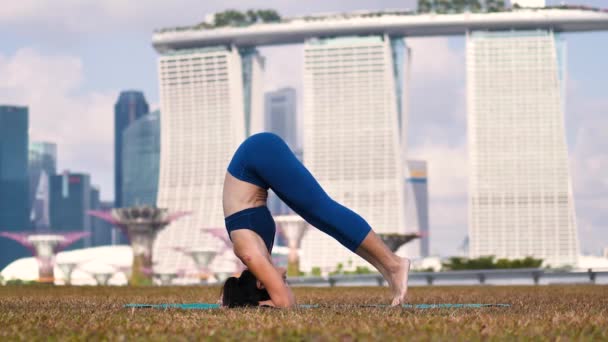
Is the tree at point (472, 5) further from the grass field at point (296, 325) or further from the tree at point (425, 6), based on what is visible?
the grass field at point (296, 325)

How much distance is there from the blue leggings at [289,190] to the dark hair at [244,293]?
1.49ft

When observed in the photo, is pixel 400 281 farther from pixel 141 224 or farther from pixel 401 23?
pixel 401 23

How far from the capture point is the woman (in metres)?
11.0

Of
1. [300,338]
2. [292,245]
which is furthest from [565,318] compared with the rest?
[292,245]

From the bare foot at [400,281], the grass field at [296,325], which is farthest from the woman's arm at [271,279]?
the bare foot at [400,281]

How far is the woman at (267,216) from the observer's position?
36.0 feet

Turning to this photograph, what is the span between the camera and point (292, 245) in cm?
10406

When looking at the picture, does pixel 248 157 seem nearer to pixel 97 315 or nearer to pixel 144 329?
pixel 97 315

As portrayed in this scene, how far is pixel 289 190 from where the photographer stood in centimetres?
1098

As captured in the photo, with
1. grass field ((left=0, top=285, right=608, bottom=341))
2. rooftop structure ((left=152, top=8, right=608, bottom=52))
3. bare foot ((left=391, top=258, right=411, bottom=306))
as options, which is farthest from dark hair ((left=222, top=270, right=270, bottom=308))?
rooftop structure ((left=152, top=8, right=608, bottom=52))

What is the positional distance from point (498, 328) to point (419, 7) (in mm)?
189131

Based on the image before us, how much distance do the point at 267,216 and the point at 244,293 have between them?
0.80 m

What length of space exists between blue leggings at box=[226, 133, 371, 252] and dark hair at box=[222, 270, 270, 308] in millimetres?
455

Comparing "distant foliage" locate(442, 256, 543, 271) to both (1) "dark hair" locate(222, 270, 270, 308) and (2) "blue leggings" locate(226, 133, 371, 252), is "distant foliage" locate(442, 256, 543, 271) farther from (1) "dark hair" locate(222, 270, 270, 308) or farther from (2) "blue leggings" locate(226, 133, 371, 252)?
(2) "blue leggings" locate(226, 133, 371, 252)
